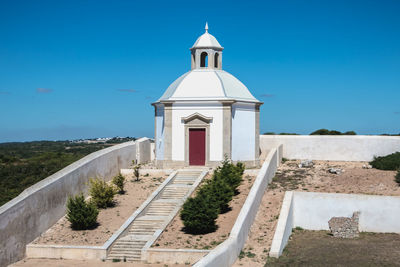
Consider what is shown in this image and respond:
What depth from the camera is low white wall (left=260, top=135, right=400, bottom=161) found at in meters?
28.9

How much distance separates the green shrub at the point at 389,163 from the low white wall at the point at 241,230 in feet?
22.0

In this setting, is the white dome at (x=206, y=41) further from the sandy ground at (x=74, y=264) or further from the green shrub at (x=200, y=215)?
the sandy ground at (x=74, y=264)

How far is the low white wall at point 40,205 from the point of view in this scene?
16.2m

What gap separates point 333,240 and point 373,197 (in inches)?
116

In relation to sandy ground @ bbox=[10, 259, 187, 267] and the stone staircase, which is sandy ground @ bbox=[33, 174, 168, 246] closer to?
the stone staircase

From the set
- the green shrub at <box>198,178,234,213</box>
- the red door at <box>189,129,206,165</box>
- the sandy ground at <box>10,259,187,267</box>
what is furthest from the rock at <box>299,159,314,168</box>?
the sandy ground at <box>10,259,187,267</box>

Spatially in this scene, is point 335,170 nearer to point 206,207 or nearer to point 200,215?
point 206,207

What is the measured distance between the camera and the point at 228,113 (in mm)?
25516

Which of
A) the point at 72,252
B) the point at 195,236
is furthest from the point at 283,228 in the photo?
the point at 72,252

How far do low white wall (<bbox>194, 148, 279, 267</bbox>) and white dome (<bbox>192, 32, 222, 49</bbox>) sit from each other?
8991 mm

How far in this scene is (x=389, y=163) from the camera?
24.9 meters

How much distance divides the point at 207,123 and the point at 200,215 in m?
9.64

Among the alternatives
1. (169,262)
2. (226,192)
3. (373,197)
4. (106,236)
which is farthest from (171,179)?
(373,197)

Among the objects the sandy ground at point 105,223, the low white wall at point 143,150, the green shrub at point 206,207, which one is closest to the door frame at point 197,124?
the sandy ground at point 105,223
